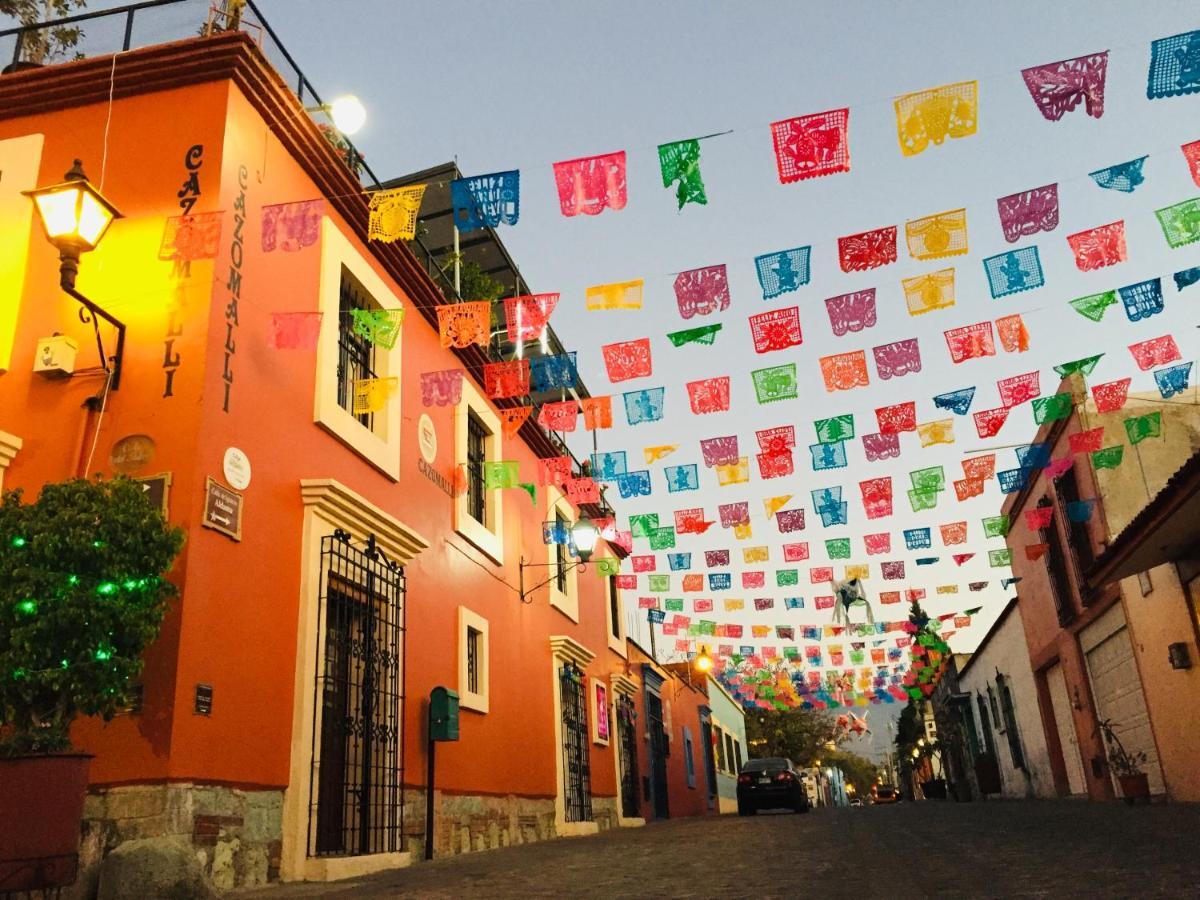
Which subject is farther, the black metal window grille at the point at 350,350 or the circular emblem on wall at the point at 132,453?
the black metal window grille at the point at 350,350

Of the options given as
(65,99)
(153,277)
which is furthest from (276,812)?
(65,99)

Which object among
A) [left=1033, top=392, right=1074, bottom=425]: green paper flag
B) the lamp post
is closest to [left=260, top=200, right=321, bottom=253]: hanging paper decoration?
the lamp post

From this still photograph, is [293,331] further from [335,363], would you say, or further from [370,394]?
[370,394]

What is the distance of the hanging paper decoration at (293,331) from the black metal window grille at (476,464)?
4.55 metres

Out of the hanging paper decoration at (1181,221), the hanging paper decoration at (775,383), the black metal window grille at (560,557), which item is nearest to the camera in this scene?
the hanging paper decoration at (1181,221)

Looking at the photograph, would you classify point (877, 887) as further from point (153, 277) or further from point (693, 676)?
point (693, 676)

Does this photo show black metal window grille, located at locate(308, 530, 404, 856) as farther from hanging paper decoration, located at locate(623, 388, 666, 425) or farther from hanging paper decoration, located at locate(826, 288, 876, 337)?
hanging paper decoration, located at locate(826, 288, 876, 337)

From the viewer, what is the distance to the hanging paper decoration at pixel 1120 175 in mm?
7367

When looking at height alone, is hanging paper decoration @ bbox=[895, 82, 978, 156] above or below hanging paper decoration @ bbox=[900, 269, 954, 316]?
above

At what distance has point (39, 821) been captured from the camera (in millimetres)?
4586

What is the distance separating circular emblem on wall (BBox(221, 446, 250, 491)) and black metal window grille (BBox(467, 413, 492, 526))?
209 inches

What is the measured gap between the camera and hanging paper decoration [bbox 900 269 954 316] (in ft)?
29.0

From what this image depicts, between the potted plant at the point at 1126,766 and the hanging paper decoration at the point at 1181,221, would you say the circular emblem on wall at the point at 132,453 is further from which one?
the potted plant at the point at 1126,766

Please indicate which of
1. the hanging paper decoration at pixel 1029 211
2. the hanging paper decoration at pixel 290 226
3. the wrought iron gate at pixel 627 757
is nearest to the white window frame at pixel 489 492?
the hanging paper decoration at pixel 290 226
